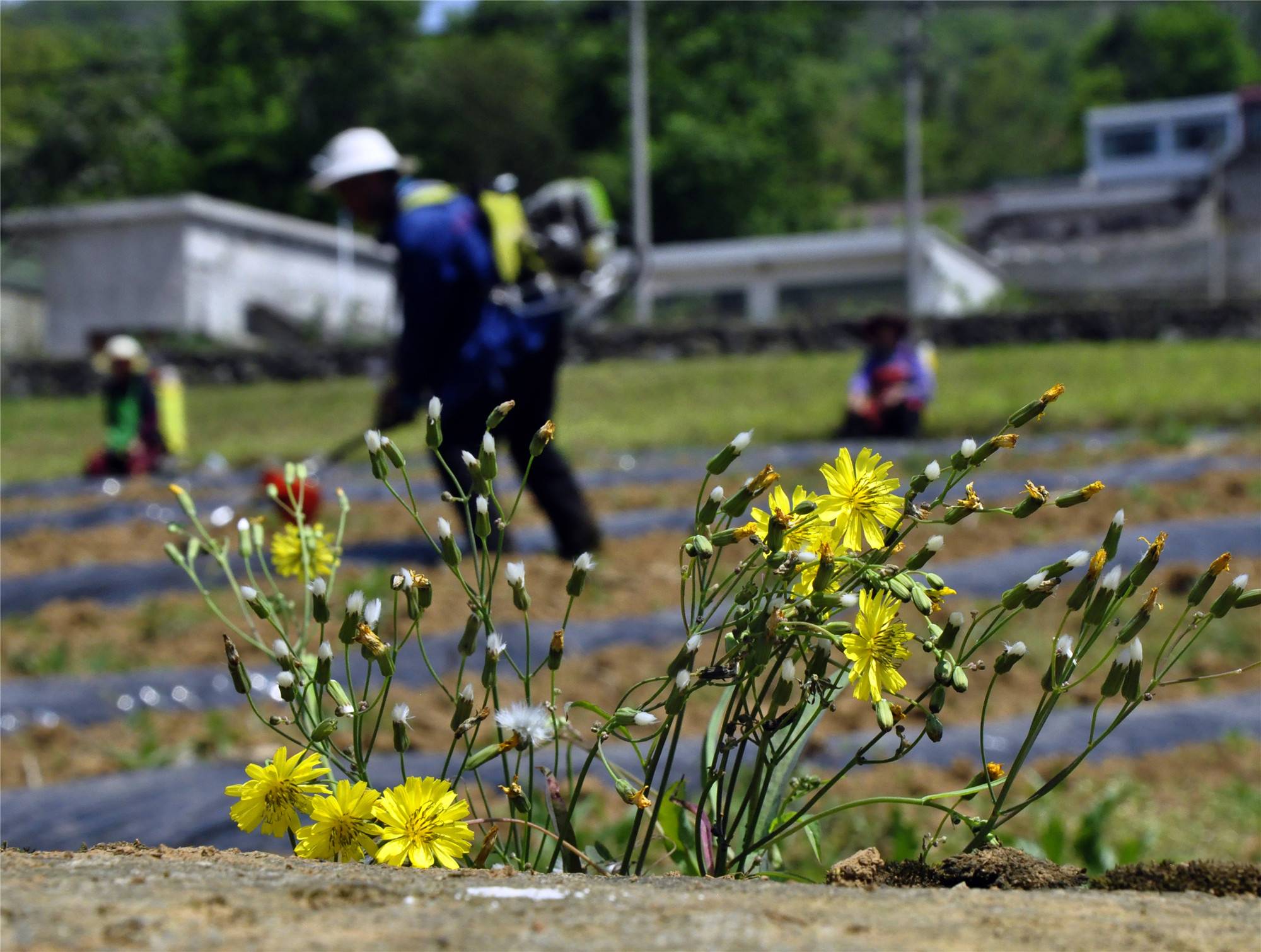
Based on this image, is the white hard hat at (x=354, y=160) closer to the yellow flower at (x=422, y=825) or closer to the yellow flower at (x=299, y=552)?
the yellow flower at (x=299, y=552)

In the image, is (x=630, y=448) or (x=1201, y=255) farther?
(x=1201, y=255)

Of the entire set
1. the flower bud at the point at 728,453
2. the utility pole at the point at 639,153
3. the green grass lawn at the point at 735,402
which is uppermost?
the utility pole at the point at 639,153

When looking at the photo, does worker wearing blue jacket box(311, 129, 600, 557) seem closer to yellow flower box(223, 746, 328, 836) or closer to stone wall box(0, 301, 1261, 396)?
yellow flower box(223, 746, 328, 836)

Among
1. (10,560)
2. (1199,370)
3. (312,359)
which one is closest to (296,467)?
(10,560)

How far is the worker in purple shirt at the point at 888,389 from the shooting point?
1028cm

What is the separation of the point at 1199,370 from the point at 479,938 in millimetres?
15155

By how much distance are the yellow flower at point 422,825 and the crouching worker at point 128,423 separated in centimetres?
1032

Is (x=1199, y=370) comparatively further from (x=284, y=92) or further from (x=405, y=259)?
(x=284, y=92)

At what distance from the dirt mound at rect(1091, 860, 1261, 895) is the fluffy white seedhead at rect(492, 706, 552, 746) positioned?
57 centimetres

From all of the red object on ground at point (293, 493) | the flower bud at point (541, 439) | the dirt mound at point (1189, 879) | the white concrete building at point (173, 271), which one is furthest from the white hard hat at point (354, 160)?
the white concrete building at point (173, 271)

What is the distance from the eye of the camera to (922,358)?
1099 centimetres

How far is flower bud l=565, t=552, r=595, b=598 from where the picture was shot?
129cm

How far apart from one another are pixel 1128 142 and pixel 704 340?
33.6m

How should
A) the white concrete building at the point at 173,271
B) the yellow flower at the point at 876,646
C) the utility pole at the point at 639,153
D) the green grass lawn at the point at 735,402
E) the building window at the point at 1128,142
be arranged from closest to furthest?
the yellow flower at the point at 876,646, the green grass lawn at the point at 735,402, the utility pole at the point at 639,153, the white concrete building at the point at 173,271, the building window at the point at 1128,142
